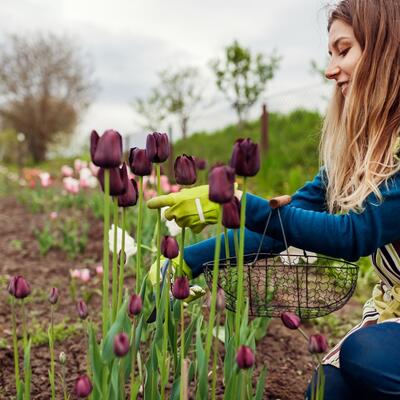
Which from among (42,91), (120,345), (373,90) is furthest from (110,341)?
(42,91)

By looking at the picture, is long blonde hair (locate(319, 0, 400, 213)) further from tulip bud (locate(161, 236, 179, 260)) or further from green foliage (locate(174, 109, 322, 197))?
green foliage (locate(174, 109, 322, 197))

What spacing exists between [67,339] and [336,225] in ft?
4.87

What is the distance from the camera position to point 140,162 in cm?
122

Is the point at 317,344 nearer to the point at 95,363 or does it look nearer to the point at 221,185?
the point at 221,185

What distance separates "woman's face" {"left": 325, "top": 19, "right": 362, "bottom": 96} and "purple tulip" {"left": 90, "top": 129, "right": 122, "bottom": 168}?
70 cm

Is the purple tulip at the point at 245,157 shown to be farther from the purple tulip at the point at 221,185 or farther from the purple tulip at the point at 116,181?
the purple tulip at the point at 116,181

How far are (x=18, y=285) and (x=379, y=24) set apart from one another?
1.02m

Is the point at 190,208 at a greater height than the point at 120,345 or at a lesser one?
greater

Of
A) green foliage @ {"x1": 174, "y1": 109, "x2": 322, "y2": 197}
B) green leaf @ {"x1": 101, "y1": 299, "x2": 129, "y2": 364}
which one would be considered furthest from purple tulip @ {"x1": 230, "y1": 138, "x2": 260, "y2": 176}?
green foliage @ {"x1": 174, "y1": 109, "x2": 322, "y2": 197}

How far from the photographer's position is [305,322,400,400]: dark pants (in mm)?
1299

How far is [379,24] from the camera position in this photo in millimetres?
1452

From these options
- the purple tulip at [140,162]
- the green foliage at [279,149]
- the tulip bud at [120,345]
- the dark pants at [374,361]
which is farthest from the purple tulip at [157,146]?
the green foliage at [279,149]

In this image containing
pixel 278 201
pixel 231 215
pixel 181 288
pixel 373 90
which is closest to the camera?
pixel 231 215

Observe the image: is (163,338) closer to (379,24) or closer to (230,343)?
(230,343)
